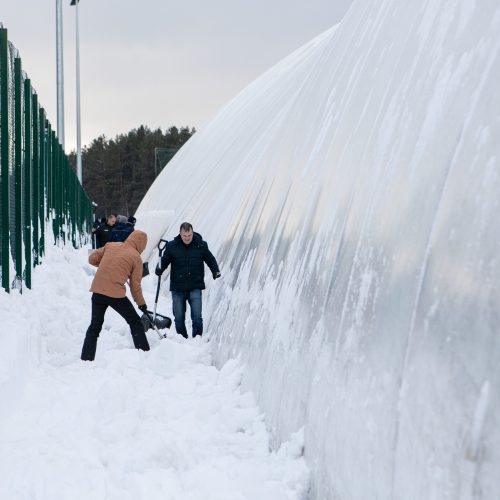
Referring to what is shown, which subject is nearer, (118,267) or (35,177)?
(118,267)

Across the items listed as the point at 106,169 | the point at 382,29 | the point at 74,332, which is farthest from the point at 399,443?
the point at 106,169

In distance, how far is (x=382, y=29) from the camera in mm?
4746

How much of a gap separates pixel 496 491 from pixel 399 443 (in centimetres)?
57

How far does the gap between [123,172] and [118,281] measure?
73583 mm

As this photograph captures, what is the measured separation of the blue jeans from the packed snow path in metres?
1.30

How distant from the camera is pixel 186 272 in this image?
8.03 m

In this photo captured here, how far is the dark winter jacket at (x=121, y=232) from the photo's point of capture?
11203 mm

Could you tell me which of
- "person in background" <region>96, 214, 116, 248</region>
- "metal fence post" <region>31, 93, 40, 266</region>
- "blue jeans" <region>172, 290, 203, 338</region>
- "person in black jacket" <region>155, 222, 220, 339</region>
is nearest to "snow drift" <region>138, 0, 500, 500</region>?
"blue jeans" <region>172, 290, 203, 338</region>

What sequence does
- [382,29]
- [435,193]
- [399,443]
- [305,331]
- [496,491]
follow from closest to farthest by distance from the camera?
[496,491]
[399,443]
[435,193]
[305,331]
[382,29]

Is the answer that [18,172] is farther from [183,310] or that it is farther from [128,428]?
[128,428]

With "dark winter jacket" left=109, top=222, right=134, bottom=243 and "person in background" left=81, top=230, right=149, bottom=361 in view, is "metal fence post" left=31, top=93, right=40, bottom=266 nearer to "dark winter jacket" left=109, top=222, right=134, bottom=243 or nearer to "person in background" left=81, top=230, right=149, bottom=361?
"dark winter jacket" left=109, top=222, right=134, bottom=243

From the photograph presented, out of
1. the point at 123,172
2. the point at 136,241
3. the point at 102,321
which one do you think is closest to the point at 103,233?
the point at 136,241

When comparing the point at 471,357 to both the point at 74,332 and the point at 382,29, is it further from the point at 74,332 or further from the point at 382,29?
the point at 74,332

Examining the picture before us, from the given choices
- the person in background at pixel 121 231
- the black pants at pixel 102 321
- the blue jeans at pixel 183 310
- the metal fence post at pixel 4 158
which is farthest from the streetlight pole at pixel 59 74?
the black pants at pixel 102 321
